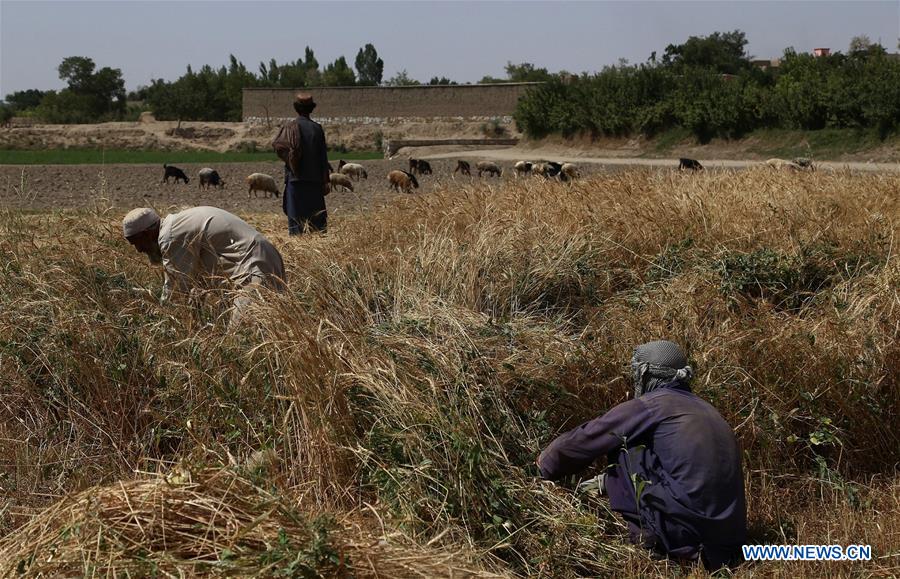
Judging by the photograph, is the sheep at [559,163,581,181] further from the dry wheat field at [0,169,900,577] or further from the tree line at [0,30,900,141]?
the tree line at [0,30,900,141]

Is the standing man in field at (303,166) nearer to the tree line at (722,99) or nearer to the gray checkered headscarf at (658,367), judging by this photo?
the gray checkered headscarf at (658,367)

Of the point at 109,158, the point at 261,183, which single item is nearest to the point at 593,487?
the point at 261,183

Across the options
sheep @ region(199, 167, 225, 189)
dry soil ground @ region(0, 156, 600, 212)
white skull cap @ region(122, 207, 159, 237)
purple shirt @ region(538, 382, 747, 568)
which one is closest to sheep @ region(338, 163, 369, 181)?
dry soil ground @ region(0, 156, 600, 212)

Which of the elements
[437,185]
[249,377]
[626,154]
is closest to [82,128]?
[626,154]

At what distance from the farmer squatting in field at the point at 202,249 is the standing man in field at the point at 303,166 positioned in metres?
2.18

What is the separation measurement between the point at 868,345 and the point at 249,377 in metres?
3.74

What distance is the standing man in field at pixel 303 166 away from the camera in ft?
27.0

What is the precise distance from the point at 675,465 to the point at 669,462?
3 centimetres

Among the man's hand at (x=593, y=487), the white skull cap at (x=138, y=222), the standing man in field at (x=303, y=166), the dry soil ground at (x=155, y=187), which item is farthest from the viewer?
the dry soil ground at (x=155, y=187)

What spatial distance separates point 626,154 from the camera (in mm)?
39312

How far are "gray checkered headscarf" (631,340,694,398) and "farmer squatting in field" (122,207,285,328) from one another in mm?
2284

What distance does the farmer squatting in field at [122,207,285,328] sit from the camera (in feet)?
18.8

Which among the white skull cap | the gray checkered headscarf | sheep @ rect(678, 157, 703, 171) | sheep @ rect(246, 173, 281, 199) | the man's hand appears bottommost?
the man's hand

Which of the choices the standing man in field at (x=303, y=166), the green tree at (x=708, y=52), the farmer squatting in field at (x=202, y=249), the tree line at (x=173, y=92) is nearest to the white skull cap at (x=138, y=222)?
the farmer squatting in field at (x=202, y=249)
